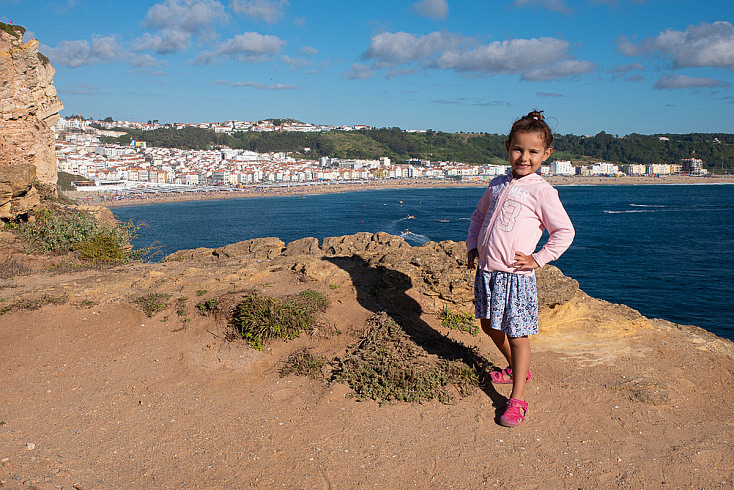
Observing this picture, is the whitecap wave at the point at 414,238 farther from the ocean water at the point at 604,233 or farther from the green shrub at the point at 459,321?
the green shrub at the point at 459,321

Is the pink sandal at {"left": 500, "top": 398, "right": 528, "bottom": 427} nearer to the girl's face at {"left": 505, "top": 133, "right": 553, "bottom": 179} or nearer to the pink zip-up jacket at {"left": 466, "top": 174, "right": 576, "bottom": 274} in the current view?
the pink zip-up jacket at {"left": 466, "top": 174, "right": 576, "bottom": 274}

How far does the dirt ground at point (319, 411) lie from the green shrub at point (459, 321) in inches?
5.3

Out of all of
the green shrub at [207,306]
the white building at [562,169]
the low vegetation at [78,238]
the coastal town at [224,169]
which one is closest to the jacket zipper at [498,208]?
the green shrub at [207,306]

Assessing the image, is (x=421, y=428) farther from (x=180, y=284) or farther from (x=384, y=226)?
(x=384, y=226)

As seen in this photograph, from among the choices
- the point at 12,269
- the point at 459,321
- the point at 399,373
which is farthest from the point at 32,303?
the point at 459,321

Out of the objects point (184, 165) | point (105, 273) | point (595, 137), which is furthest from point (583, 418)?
point (595, 137)

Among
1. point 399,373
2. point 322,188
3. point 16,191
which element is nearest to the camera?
point 399,373

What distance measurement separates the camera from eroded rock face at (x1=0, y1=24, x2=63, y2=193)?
12625mm

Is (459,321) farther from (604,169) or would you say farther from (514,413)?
(604,169)

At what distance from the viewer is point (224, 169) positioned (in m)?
126

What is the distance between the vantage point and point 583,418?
3.95 m

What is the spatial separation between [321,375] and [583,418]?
7.27ft

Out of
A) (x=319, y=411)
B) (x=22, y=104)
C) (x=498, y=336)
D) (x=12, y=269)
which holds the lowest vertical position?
(x=319, y=411)

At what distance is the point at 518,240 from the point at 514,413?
4.41 ft
